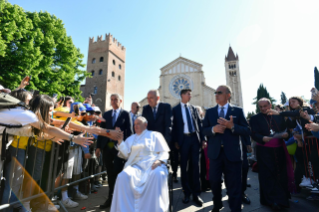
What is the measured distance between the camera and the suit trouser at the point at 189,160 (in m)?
3.73

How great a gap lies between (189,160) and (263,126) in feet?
5.59

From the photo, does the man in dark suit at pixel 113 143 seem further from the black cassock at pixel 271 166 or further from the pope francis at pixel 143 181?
the black cassock at pixel 271 166

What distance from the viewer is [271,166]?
358cm

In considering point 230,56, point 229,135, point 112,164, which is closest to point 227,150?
point 229,135

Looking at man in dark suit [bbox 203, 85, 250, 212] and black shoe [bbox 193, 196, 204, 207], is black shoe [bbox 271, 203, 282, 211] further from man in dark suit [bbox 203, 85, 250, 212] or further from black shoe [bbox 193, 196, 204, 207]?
black shoe [bbox 193, 196, 204, 207]

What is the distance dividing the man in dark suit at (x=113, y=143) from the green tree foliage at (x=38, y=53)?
11.7 metres

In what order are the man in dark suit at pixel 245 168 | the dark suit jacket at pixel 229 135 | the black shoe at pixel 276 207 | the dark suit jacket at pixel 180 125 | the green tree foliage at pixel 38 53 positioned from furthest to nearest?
the green tree foliage at pixel 38 53 < the dark suit jacket at pixel 180 125 < the man in dark suit at pixel 245 168 < the black shoe at pixel 276 207 < the dark suit jacket at pixel 229 135

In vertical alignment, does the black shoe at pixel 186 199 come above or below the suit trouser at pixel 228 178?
below

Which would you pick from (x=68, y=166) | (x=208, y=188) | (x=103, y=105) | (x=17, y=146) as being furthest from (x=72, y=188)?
(x=103, y=105)

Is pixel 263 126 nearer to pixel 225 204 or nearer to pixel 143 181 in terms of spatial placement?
pixel 225 204

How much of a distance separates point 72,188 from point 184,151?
2751 millimetres

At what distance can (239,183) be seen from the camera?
307cm

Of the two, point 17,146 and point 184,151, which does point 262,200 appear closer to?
point 184,151

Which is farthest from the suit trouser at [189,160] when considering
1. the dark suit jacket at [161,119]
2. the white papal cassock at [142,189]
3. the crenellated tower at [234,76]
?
the crenellated tower at [234,76]
